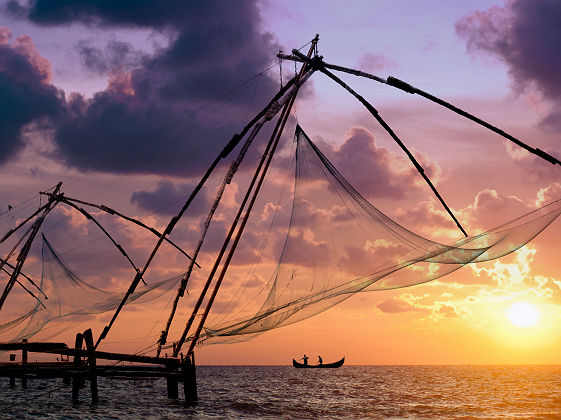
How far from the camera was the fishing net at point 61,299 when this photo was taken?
67.5 ft

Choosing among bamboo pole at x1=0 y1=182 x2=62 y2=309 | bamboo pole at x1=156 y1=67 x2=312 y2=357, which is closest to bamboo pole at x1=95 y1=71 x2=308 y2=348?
bamboo pole at x1=156 y1=67 x2=312 y2=357

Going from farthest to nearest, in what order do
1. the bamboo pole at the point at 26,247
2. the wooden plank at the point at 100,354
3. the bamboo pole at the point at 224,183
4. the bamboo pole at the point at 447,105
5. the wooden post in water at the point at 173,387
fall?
1. the bamboo pole at the point at 26,247
2. the wooden post in water at the point at 173,387
3. the wooden plank at the point at 100,354
4. the bamboo pole at the point at 224,183
5. the bamboo pole at the point at 447,105

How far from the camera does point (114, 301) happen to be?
20938 millimetres

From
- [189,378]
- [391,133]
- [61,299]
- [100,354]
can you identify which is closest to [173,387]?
[189,378]

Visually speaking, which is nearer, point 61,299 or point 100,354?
point 100,354

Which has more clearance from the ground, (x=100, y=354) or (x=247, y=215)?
(x=247, y=215)

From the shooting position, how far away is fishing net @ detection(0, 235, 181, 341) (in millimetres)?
20562

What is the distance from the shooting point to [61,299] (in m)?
23.9

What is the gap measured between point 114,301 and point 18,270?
332 inches

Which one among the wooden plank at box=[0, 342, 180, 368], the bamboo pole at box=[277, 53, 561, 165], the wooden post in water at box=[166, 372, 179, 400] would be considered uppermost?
the bamboo pole at box=[277, 53, 561, 165]

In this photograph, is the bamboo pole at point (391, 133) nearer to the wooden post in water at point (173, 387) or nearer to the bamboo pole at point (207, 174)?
the bamboo pole at point (207, 174)

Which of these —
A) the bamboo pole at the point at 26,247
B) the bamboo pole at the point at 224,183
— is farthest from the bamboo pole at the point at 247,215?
the bamboo pole at the point at 26,247

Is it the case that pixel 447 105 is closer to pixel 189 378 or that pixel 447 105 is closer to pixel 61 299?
pixel 189 378

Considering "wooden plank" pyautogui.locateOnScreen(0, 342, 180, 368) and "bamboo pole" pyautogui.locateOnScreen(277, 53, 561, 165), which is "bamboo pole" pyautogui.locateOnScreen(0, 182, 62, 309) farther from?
"bamboo pole" pyautogui.locateOnScreen(277, 53, 561, 165)
